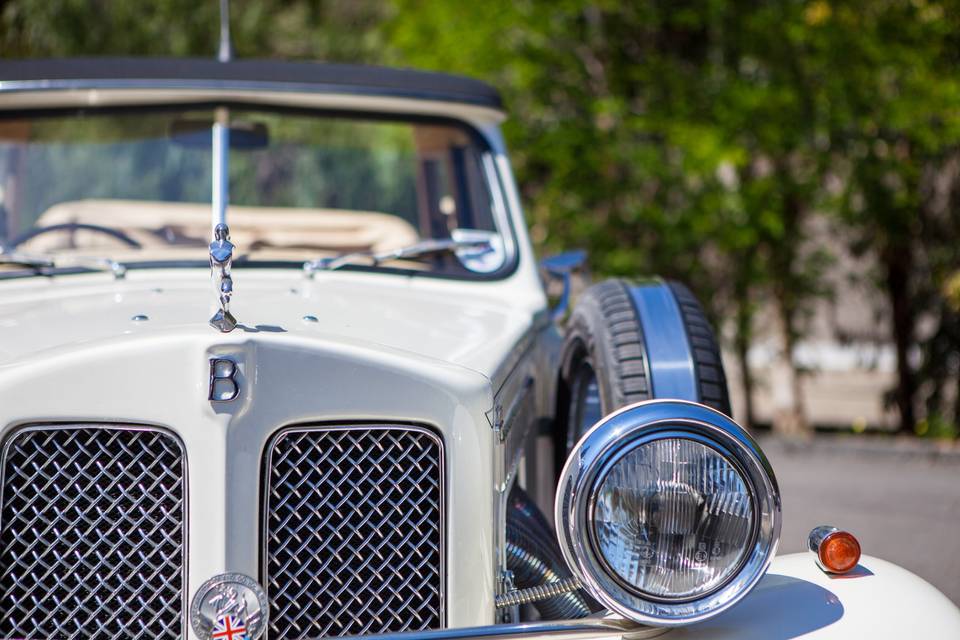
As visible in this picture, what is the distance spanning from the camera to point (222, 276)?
1732mm

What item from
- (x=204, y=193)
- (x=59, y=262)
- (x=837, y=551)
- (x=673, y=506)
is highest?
(x=204, y=193)

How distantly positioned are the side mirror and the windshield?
0.20 meters

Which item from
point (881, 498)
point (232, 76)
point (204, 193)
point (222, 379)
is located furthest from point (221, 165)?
point (881, 498)

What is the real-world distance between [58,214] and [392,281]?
4.89ft

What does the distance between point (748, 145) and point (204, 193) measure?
185 inches

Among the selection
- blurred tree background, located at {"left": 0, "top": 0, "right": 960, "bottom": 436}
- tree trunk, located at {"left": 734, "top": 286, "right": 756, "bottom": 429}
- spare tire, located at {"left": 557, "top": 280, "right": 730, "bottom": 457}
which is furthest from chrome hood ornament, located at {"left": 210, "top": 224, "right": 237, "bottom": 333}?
tree trunk, located at {"left": 734, "top": 286, "right": 756, "bottom": 429}

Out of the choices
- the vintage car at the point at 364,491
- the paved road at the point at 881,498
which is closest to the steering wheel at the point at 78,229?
the vintage car at the point at 364,491

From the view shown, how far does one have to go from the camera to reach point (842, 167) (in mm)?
7465

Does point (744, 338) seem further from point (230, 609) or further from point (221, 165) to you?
point (230, 609)

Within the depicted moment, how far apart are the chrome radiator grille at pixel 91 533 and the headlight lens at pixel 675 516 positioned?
73 cm

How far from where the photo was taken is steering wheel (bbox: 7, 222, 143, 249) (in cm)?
272

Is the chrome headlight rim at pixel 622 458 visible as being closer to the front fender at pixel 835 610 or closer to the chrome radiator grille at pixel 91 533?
the front fender at pixel 835 610

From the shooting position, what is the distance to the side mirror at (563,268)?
2.96 meters

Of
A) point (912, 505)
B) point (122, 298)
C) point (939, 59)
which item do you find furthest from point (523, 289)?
point (939, 59)
